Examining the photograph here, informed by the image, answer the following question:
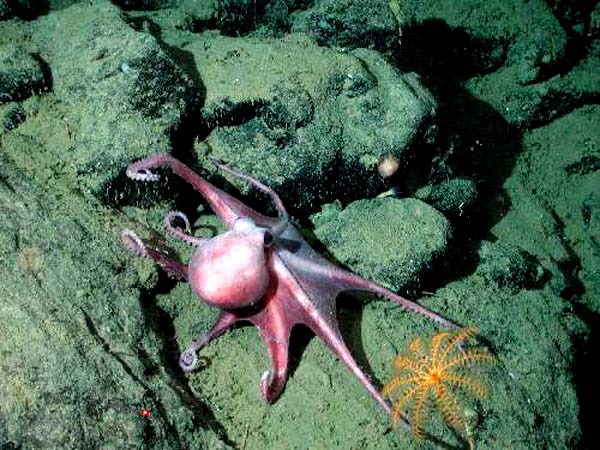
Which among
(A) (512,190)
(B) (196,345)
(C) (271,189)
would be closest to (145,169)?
(C) (271,189)

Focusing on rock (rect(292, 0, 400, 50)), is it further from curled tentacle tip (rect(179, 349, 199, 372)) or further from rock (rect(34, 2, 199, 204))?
curled tentacle tip (rect(179, 349, 199, 372))

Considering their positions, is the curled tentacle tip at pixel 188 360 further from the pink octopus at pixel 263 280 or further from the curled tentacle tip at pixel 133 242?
the curled tentacle tip at pixel 133 242

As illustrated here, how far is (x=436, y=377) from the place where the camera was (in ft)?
11.7

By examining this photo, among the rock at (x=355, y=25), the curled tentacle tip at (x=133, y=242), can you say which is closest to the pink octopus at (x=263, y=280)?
the curled tentacle tip at (x=133, y=242)

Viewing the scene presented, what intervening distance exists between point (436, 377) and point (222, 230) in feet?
6.84

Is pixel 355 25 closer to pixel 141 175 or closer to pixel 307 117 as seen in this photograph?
pixel 307 117

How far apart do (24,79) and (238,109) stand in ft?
5.69

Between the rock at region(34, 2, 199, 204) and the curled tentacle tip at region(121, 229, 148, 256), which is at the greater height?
the rock at region(34, 2, 199, 204)

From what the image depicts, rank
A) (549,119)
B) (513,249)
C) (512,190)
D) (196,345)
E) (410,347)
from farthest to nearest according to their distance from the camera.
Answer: (549,119) < (512,190) < (513,249) < (410,347) < (196,345)

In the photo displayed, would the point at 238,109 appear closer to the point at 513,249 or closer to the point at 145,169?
the point at 145,169

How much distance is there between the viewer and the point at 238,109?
4.18 m

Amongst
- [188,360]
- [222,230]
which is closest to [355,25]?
[222,230]

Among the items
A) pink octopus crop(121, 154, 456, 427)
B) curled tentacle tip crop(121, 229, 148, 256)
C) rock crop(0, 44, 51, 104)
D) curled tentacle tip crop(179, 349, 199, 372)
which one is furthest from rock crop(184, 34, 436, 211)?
curled tentacle tip crop(179, 349, 199, 372)

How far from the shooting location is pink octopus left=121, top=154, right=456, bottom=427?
3229 mm
